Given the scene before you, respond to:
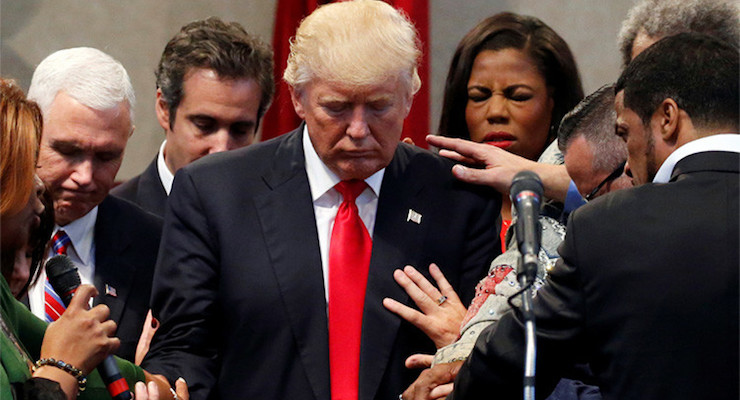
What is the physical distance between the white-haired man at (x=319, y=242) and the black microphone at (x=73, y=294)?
264 millimetres

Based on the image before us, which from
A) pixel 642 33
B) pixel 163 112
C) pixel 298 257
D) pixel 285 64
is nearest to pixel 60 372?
pixel 298 257

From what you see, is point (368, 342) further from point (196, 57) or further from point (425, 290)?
point (196, 57)

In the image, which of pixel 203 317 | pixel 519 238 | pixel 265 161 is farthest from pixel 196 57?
pixel 519 238

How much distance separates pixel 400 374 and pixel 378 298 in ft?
0.65

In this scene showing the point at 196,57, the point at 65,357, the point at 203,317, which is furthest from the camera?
the point at 196,57

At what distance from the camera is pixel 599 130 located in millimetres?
2768

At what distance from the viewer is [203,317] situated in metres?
2.76

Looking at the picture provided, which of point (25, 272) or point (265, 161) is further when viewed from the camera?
point (265, 161)

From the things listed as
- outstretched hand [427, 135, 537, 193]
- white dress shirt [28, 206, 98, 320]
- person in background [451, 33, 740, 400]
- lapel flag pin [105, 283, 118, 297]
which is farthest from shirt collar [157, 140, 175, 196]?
person in background [451, 33, 740, 400]

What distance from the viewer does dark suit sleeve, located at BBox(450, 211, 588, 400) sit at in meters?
2.21

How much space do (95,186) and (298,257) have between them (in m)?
0.87

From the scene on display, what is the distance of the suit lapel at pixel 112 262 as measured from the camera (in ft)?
10.7

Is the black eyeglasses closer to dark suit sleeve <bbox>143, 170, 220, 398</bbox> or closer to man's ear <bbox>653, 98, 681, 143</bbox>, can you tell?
man's ear <bbox>653, 98, 681, 143</bbox>

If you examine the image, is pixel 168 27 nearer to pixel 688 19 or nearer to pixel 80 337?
pixel 688 19
